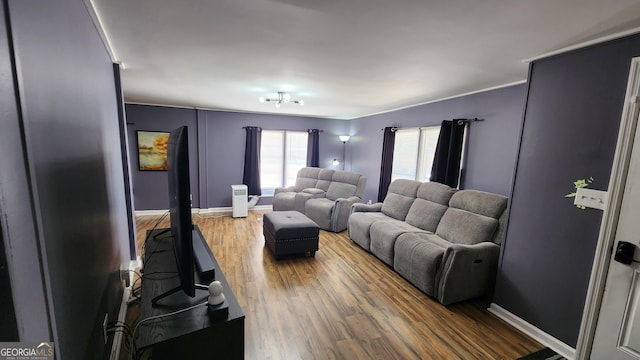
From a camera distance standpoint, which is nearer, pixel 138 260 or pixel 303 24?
pixel 303 24

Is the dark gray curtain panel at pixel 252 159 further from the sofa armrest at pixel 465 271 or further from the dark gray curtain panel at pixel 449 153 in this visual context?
the sofa armrest at pixel 465 271

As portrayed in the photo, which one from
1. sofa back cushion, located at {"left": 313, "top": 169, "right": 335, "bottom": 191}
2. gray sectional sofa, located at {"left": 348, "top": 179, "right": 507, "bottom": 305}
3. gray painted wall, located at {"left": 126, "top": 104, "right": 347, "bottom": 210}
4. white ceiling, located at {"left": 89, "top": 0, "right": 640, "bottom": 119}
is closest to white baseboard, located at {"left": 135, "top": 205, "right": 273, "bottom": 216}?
gray painted wall, located at {"left": 126, "top": 104, "right": 347, "bottom": 210}

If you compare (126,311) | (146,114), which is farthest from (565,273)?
(146,114)

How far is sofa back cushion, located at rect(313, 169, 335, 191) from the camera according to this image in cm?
552

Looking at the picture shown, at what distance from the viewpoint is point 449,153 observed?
361 cm

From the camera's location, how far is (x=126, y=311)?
7.30ft

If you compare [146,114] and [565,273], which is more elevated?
[146,114]

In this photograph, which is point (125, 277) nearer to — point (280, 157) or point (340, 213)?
point (340, 213)

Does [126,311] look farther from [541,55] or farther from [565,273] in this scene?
[541,55]

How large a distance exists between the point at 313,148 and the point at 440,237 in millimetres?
3908

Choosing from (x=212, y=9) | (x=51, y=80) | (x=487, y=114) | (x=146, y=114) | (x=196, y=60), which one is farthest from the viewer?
(x=146, y=114)

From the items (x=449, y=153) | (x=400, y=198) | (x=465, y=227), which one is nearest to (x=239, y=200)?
(x=400, y=198)

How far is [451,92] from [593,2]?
7.04 ft

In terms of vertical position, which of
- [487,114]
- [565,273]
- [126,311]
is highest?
[487,114]
